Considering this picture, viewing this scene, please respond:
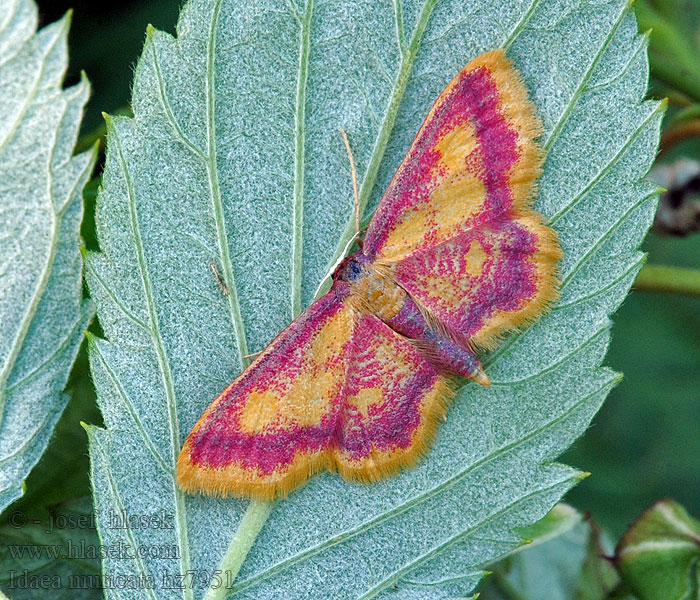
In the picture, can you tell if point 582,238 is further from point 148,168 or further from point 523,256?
point 148,168

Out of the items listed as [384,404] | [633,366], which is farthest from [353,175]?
[633,366]

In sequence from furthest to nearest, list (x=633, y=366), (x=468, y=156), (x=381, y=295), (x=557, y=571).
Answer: (x=633, y=366)
(x=557, y=571)
(x=381, y=295)
(x=468, y=156)

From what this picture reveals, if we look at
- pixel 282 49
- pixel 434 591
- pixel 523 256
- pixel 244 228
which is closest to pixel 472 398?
pixel 523 256

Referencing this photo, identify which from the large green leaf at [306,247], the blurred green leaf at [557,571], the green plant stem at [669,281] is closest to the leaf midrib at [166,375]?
the large green leaf at [306,247]

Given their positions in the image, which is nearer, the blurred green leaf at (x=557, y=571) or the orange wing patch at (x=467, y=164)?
the orange wing patch at (x=467, y=164)

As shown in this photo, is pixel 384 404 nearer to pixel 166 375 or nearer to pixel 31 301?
pixel 166 375

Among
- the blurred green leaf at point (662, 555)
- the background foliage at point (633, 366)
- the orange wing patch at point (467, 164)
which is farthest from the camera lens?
the background foliage at point (633, 366)

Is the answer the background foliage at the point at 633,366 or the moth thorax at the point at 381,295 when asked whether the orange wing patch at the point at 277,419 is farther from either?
the background foliage at the point at 633,366
